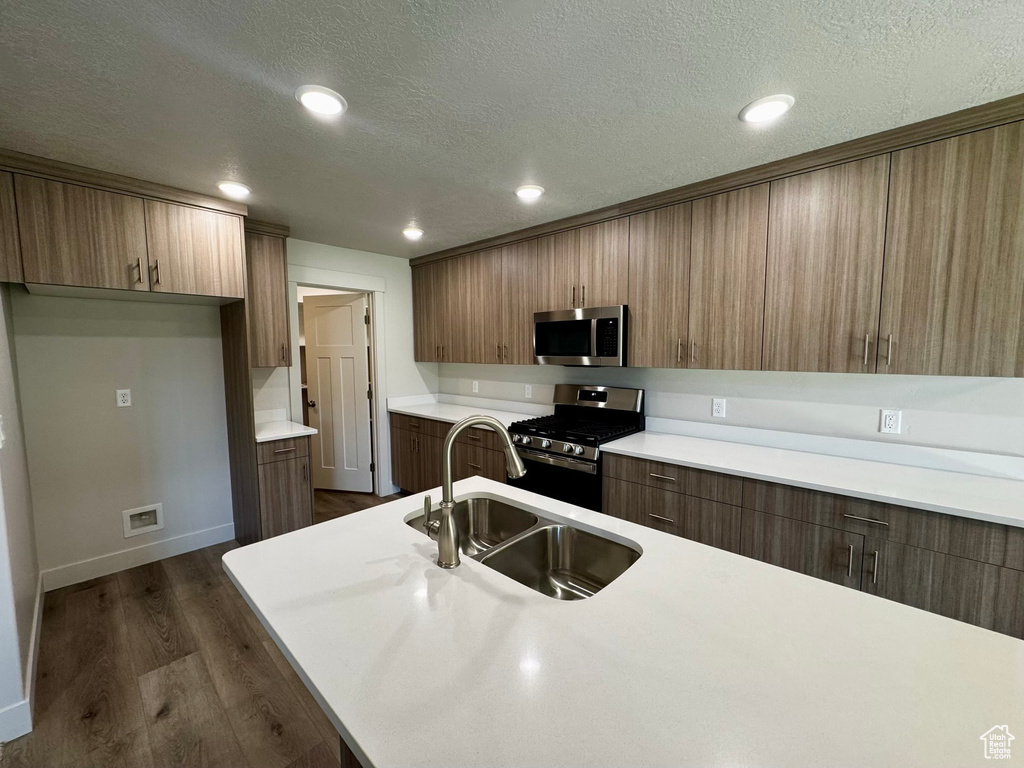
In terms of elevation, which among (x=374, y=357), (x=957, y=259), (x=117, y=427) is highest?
(x=957, y=259)

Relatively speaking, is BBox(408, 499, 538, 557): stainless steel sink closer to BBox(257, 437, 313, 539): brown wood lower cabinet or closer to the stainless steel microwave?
the stainless steel microwave

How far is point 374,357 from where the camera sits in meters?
4.07

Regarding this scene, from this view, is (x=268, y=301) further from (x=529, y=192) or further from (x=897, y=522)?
(x=897, y=522)

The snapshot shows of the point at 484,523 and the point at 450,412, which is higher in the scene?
the point at 450,412

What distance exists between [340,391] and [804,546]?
3.85 m

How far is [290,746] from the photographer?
1.60 m

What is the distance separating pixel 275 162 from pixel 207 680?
2.38 metres

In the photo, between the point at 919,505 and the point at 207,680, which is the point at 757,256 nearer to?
the point at 919,505

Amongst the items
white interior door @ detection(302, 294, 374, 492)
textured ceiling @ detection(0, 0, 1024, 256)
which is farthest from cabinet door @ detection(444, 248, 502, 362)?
textured ceiling @ detection(0, 0, 1024, 256)

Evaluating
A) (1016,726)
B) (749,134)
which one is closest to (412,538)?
(1016,726)

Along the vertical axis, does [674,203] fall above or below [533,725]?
above

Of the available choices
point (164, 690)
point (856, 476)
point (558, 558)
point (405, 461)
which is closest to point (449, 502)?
point (558, 558)

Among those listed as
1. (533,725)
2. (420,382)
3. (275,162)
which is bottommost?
(533,725)

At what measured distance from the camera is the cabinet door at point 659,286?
2.54m
